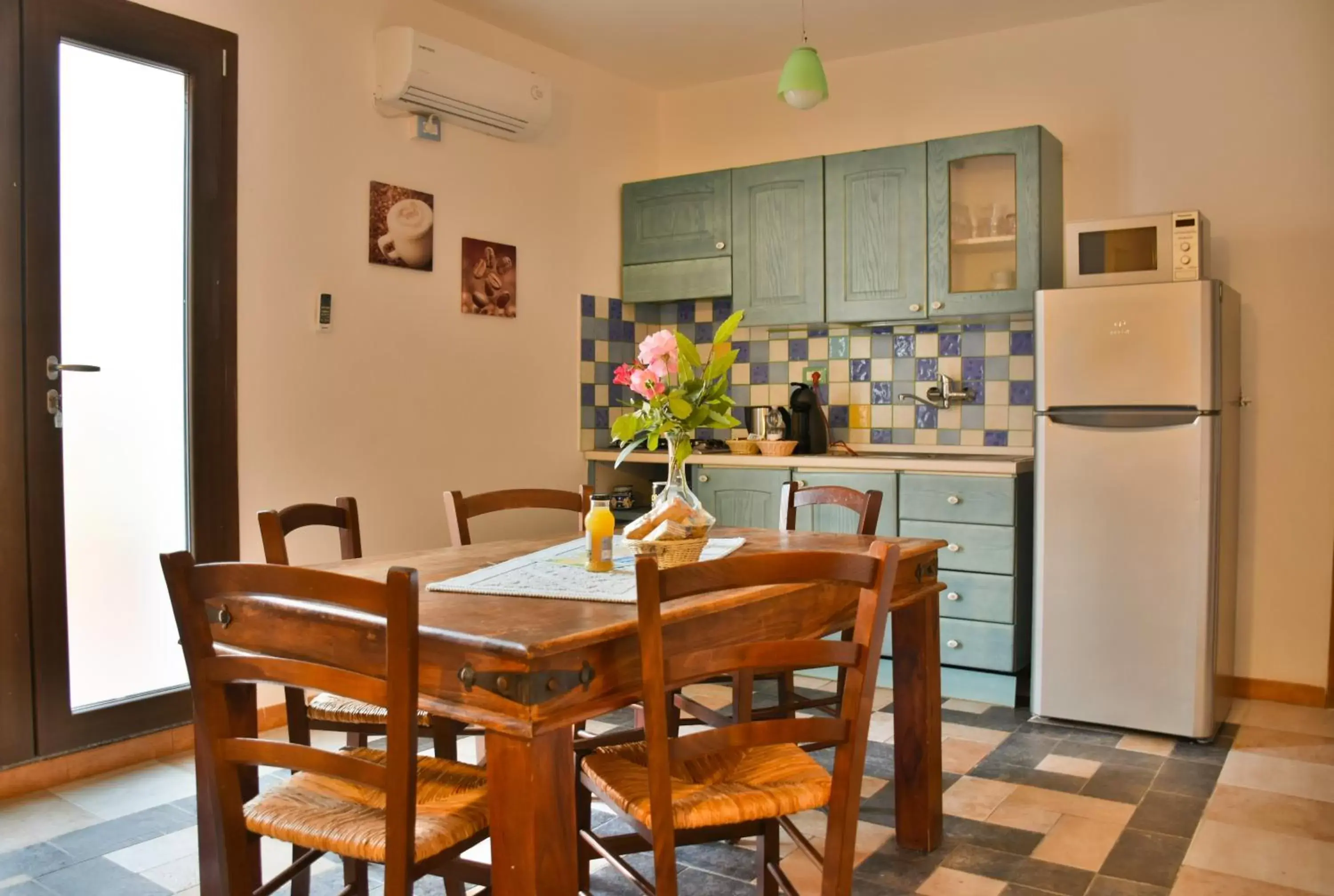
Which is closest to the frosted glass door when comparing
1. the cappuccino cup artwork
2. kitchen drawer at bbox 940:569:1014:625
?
the cappuccino cup artwork

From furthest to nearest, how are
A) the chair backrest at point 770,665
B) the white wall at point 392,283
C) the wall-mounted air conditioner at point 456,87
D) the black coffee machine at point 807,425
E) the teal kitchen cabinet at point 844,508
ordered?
the black coffee machine at point 807,425 < the teal kitchen cabinet at point 844,508 < the wall-mounted air conditioner at point 456,87 < the white wall at point 392,283 < the chair backrest at point 770,665

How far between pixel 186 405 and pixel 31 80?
3.21ft

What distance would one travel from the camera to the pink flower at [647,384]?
2.12m

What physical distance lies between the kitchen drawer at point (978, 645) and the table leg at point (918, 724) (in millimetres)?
1225

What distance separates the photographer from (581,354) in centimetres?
463

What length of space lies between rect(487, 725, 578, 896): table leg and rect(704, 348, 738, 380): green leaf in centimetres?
93

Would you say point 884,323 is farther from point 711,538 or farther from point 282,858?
point 282,858

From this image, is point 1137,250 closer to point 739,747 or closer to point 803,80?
point 803,80

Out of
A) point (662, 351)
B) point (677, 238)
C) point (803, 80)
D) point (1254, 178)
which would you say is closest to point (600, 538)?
point (662, 351)

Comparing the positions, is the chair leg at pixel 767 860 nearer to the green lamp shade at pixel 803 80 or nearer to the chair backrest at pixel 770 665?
the chair backrest at pixel 770 665

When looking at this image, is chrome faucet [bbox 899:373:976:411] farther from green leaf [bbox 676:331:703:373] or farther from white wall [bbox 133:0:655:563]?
green leaf [bbox 676:331:703:373]

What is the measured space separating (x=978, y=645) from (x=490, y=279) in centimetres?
236

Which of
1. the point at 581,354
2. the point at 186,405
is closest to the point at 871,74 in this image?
the point at 581,354

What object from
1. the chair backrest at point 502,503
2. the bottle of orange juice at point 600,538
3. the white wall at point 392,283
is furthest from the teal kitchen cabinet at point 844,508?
the bottle of orange juice at point 600,538
